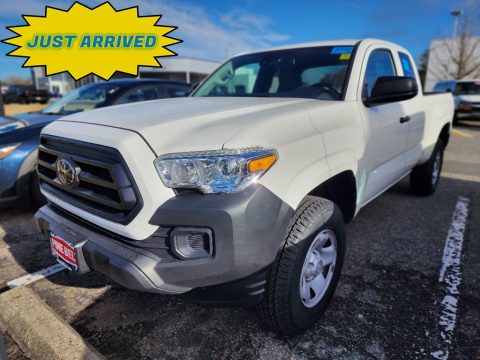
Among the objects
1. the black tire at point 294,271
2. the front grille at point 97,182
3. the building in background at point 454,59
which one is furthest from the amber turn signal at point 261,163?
the building in background at point 454,59

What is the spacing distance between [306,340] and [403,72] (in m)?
2.87

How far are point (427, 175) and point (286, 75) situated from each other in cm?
259

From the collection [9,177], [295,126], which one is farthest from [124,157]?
[9,177]

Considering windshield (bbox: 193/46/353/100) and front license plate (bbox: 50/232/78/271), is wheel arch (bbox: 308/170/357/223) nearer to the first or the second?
windshield (bbox: 193/46/353/100)

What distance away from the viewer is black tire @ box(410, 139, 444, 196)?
451 cm

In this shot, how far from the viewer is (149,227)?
5.30 ft

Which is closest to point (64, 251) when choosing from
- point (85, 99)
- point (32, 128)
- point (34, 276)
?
point (34, 276)

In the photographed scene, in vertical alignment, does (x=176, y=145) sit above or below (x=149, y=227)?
above

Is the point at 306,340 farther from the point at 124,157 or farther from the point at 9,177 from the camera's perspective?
the point at 9,177

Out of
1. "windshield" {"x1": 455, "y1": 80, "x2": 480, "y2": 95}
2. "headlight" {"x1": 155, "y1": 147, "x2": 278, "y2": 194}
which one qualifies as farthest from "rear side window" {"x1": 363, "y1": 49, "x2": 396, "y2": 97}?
"windshield" {"x1": 455, "y1": 80, "x2": 480, "y2": 95}

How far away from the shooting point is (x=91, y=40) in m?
4.71

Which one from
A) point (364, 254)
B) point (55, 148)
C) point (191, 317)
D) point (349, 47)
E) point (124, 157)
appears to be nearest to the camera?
point (124, 157)

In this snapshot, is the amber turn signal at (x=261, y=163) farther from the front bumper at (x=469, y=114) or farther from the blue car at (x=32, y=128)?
the front bumper at (x=469, y=114)

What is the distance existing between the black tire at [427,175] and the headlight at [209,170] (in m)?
3.66
